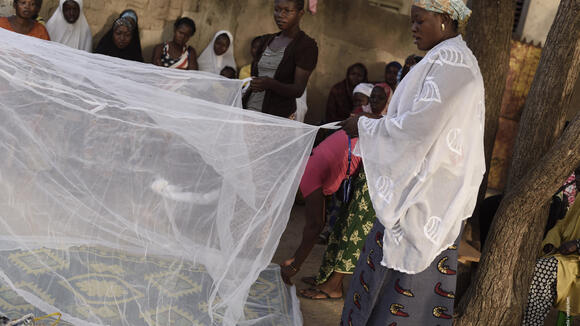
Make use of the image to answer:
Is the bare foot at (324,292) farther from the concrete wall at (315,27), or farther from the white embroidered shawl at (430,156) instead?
the concrete wall at (315,27)

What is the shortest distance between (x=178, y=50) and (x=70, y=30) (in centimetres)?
119

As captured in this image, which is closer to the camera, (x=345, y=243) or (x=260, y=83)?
(x=260, y=83)

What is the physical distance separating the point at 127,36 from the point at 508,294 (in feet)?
14.1

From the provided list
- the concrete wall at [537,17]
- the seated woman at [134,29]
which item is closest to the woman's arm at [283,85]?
the seated woman at [134,29]

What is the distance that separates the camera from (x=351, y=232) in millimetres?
3693

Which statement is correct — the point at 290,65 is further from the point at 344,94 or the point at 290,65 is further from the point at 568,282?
the point at 344,94

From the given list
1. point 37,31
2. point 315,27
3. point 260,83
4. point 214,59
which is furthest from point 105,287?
point 315,27

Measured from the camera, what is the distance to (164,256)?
2.96 m

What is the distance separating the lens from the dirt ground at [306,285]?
11.6 ft

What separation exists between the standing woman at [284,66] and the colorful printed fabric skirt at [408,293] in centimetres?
125

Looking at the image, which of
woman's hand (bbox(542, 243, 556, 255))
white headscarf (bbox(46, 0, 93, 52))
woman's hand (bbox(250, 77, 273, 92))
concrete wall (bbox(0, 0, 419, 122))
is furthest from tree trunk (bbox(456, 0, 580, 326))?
white headscarf (bbox(46, 0, 93, 52))

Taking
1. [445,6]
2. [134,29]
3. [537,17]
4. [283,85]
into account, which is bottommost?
[283,85]

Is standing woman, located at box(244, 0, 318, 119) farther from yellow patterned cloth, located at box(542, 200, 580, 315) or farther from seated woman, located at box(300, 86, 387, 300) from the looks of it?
yellow patterned cloth, located at box(542, 200, 580, 315)

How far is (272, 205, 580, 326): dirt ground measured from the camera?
354 cm
